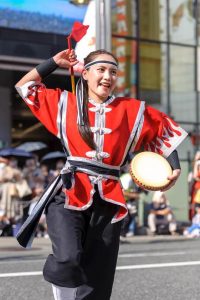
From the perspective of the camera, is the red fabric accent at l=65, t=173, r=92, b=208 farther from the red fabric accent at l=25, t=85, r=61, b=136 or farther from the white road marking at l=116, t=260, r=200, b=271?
the white road marking at l=116, t=260, r=200, b=271

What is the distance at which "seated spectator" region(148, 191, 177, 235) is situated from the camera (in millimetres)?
14125

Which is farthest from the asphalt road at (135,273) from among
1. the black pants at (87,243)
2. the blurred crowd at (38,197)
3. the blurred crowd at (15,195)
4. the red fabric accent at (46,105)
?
the red fabric accent at (46,105)

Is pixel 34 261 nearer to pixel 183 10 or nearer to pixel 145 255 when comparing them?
pixel 145 255

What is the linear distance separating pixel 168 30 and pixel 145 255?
34.9ft

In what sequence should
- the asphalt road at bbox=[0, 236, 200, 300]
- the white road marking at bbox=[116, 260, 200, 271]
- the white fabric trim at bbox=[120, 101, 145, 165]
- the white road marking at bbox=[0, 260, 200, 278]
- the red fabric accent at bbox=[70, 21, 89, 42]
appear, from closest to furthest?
the white fabric trim at bbox=[120, 101, 145, 165]
the red fabric accent at bbox=[70, 21, 89, 42]
the asphalt road at bbox=[0, 236, 200, 300]
the white road marking at bbox=[0, 260, 200, 278]
the white road marking at bbox=[116, 260, 200, 271]

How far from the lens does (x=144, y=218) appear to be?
15445 mm

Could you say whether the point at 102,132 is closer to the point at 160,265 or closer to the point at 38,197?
the point at 160,265

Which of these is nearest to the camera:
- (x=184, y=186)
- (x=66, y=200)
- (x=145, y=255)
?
(x=66, y=200)

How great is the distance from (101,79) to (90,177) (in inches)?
22.1

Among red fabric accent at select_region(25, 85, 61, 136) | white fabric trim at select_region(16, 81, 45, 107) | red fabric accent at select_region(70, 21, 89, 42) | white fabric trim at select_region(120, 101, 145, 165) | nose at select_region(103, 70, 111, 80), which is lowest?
white fabric trim at select_region(120, 101, 145, 165)

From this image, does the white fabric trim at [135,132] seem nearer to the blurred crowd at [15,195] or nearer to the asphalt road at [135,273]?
the asphalt road at [135,273]

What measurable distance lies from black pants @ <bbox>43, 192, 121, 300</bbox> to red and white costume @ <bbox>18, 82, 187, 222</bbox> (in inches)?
2.3

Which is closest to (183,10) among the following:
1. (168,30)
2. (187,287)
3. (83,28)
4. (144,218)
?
(168,30)

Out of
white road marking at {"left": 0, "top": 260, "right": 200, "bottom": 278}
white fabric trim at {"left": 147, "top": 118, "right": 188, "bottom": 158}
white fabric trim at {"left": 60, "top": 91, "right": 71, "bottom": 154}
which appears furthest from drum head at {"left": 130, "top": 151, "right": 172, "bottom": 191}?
white road marking at {"left": 0, "top": 260, "right": 200, "bottom": 278}
